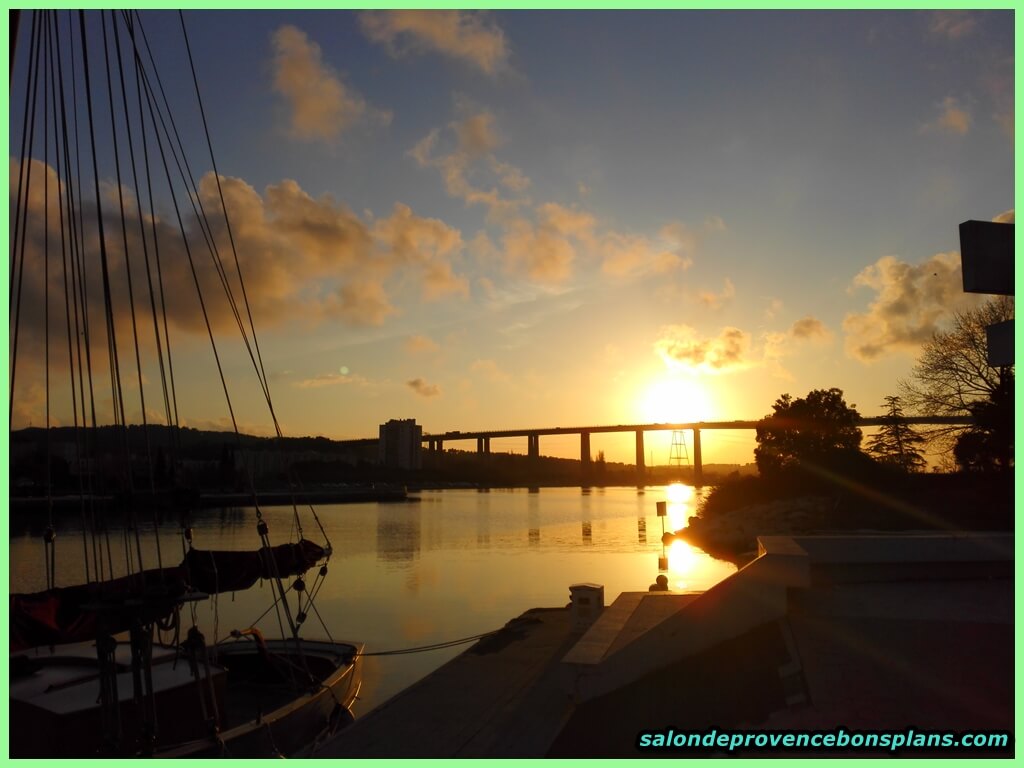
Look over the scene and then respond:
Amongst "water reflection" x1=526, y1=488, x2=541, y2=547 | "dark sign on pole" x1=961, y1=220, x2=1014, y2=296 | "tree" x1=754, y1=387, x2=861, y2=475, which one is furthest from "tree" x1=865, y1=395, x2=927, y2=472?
"dark sign on pole" x1=961, y1=220, x2=1014, y2=296

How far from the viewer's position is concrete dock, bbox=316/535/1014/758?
340 inches

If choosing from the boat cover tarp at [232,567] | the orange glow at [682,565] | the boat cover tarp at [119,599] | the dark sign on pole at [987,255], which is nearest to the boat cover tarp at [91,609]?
the boat cover tarp at [119,599]

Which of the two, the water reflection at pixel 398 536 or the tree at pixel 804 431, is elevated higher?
the tree at pixel 804 431

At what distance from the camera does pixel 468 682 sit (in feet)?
43.3

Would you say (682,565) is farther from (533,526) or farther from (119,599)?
(119,599)

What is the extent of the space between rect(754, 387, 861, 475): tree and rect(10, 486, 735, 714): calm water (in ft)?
34.8

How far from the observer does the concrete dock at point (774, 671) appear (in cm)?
862

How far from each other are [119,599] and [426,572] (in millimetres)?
31747

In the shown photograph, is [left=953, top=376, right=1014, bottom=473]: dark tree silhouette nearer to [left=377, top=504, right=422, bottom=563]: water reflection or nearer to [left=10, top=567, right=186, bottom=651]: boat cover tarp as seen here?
[left=377, top=504, right=422, bottom=563]: water reflection

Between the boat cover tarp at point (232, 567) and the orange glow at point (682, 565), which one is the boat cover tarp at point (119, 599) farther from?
the orange glow at point (682, 565)

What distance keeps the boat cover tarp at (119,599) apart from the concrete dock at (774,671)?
2921 mm

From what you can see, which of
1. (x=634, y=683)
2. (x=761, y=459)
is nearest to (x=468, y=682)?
(x=634, y=683)

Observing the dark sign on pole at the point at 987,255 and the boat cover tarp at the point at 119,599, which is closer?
the dark sign on pole at the point at 987,255

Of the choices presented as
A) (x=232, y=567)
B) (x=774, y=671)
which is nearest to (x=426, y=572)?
(x=232, y=567)
